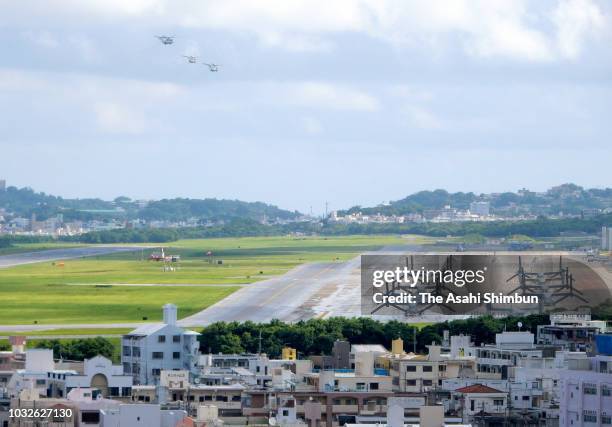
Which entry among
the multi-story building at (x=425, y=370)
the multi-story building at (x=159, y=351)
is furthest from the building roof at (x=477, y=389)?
the multi-story building at (x=159, y=351)

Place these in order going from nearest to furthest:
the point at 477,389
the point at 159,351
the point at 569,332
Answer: the point at 477,389
the point at 159,351
the point at 569,332

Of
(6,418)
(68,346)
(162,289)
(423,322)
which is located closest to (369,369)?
(6,418)

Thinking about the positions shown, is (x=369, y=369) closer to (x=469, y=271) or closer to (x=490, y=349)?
(x=490, y=349)

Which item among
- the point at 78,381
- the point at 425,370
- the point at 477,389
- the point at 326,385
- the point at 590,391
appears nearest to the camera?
the point at 590,391

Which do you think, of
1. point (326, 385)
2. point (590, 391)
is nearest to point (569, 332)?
point (326, 385)

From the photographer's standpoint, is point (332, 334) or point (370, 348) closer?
point (370, 348)

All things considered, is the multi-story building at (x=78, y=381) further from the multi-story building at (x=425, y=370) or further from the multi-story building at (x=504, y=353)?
the multi-story building at (x=504, y=353)

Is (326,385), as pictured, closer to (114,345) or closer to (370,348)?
(370,348)

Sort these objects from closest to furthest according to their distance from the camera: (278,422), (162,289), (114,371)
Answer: (278,422) < (114,371) < (162,289)
